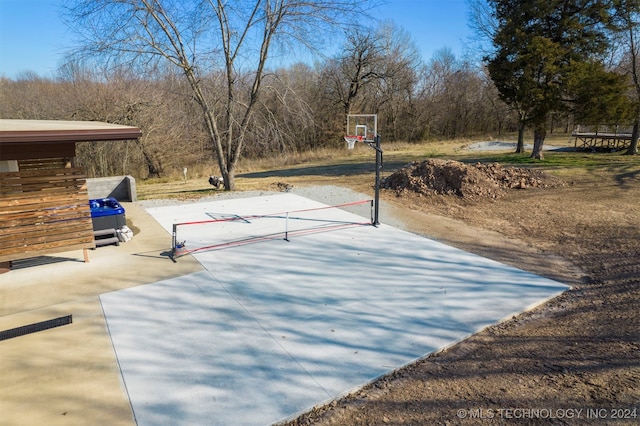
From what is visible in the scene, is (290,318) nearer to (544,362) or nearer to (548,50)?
(544,362)

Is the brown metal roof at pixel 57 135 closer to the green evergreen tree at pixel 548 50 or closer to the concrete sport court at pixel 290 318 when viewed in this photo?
the concrete sport court at pixel 290 318

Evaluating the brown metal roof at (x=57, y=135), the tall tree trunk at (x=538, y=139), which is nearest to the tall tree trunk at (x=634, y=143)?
the tall tree trunk at (x=538, y=139)

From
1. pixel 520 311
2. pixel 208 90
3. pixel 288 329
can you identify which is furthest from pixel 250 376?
pixel 208 90

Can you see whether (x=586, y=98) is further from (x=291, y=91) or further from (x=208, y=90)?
(x=208, y=90)

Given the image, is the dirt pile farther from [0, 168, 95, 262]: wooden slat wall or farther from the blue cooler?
[0, 168, 95, 262]: wooden slat wall

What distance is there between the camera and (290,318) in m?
4.60

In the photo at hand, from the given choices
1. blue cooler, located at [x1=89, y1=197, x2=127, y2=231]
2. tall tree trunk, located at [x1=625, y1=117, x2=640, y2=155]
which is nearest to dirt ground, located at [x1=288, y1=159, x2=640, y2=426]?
blue cooler, located at [x1=89, y1=197, x2=127, y2=231]

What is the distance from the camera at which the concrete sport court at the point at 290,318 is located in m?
3.36

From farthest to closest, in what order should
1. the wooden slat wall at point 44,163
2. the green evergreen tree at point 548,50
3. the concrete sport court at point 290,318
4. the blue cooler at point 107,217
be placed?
the green evergreen tree at point 548,50 → the blue cooler at point 107,217 → the wooden slat wall at point 44,163 → the concrete sport court at point 290,318

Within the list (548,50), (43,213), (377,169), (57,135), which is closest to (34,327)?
(43,213)

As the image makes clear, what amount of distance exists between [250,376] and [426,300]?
2.55 m

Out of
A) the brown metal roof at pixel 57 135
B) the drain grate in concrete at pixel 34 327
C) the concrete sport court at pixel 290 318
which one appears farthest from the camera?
the brown metal roof at pixel 57 135

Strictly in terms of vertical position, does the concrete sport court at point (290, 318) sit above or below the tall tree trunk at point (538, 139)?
below

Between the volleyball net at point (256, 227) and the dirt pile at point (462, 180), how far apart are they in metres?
2.70
